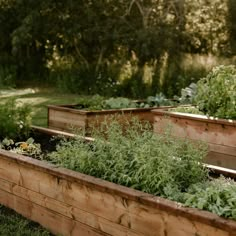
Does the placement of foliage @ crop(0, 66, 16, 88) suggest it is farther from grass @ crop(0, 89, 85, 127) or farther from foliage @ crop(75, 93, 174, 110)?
foliage @ crop(75, 93, 174, 110)

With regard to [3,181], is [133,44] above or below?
above

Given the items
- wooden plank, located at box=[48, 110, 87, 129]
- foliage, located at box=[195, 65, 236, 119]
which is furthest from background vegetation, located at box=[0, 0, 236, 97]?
foliage, located at box=[195, 65, 236, 119]

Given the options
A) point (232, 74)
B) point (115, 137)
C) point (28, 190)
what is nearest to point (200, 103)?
point (232, 74)

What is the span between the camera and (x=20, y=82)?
51.7 feet

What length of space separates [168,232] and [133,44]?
1191cm

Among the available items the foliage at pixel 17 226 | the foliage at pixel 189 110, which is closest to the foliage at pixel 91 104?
the foliage at pixel 189 110

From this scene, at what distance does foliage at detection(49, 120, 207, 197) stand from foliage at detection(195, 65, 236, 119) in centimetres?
145

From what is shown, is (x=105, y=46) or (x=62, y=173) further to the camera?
(x=105, y=46)

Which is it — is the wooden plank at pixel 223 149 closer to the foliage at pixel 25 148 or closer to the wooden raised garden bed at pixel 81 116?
the wooden raised garden bed at pixel 81 116

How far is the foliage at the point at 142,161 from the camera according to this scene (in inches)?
114

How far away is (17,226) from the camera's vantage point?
3.27 m

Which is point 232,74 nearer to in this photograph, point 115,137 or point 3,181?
point 115,137

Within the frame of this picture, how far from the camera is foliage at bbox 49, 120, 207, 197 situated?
2.89 meters

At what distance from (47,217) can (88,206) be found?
0.44m
